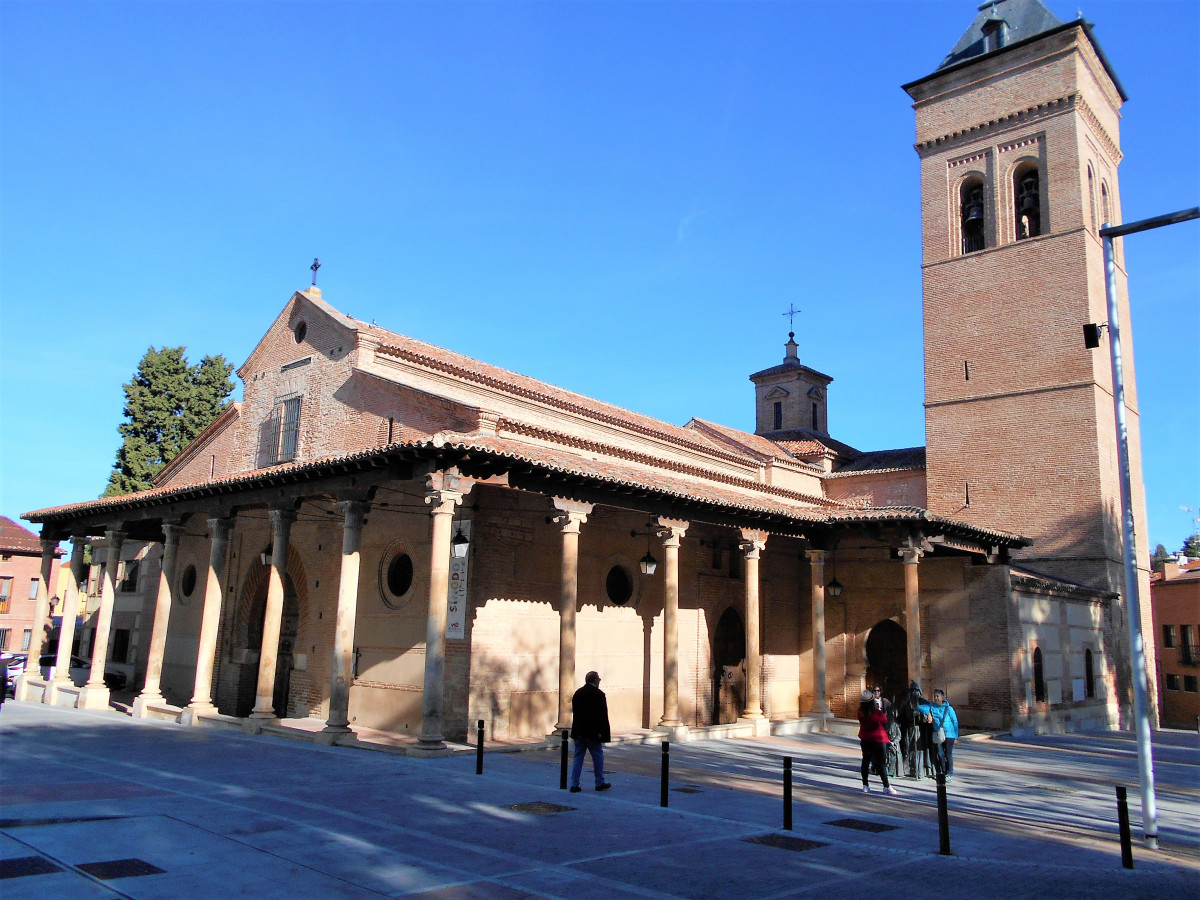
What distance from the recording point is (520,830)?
8.41 m

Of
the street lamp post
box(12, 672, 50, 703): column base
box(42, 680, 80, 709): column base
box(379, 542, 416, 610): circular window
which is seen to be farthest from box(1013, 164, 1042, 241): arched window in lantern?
box(12, 672, 50, 703): column base

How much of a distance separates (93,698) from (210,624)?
4.68 m

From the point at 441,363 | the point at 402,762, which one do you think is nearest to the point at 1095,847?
the point at 402,762

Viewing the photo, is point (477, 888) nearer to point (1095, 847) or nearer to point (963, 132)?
point (1095, 847)

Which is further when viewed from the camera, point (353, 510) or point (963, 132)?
point (963, 132)

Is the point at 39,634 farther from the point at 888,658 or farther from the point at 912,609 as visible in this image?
the point at 888,658

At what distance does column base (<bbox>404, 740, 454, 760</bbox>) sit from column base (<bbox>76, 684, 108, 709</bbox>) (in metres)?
11.0

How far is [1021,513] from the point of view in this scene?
2614 cm

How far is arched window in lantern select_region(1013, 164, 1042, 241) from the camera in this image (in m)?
28.0

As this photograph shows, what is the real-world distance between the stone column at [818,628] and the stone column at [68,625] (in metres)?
17.4

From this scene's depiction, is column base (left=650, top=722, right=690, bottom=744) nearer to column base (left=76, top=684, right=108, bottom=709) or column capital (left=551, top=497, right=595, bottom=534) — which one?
column capital (left=551, top=497, right=595, bottom=534)

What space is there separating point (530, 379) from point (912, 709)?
1254 centimetres

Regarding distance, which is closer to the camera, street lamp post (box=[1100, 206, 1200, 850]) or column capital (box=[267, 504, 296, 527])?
street lamp post (box=[1100, 206, 1200, 850])

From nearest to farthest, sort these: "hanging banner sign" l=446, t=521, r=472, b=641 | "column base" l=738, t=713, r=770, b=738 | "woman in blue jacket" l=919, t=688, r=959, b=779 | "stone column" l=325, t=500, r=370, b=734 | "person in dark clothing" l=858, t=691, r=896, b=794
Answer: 1. "person in dark clothing" l=858, t=691, r=896, b=794
2. "woman in blue jacket" l=919, t=688, r=959, b=779
3. "stone column" l=325, t=500, r=370, b=734
4. "hanging banner sign" l=446, t=521, r=472, b=641
5. "column base" l=738, t=713, r=770, b=738
